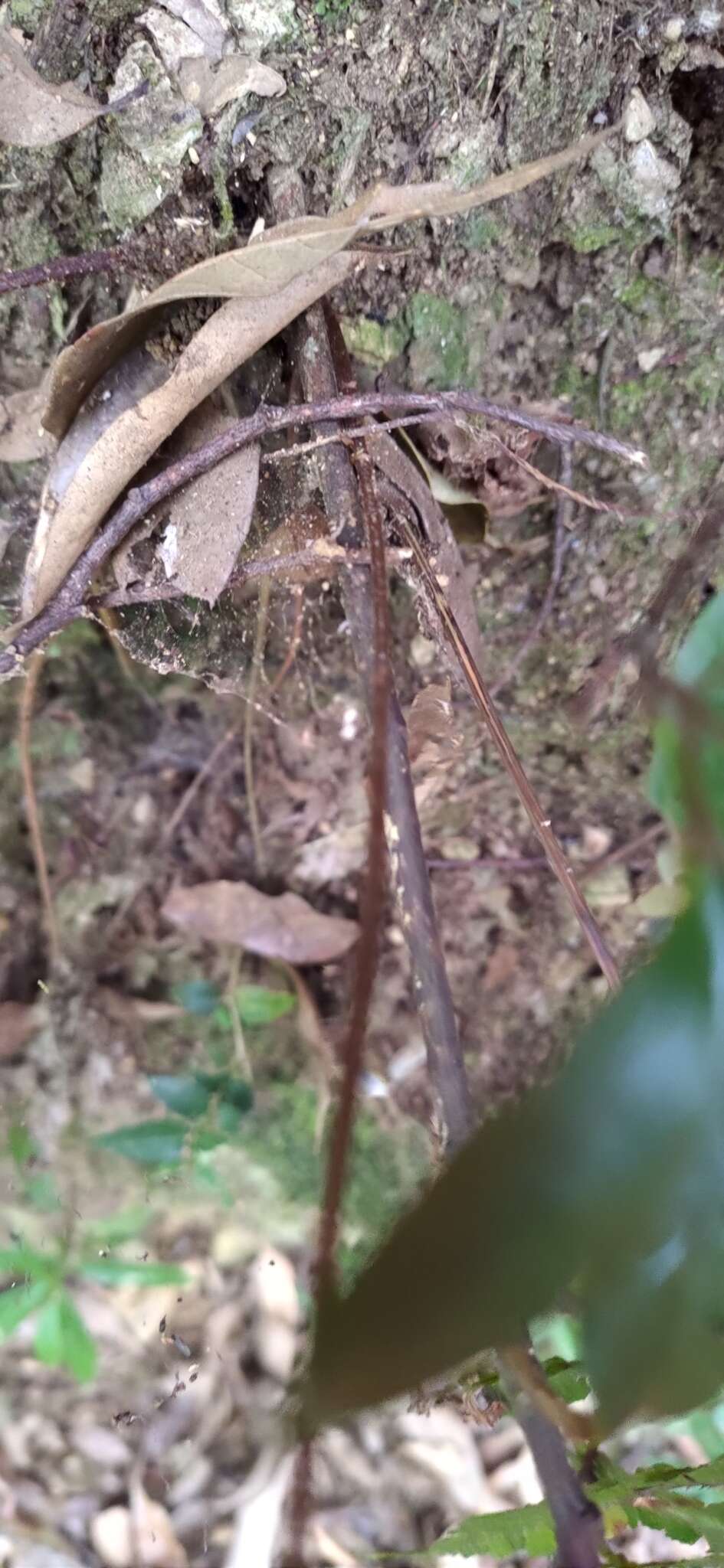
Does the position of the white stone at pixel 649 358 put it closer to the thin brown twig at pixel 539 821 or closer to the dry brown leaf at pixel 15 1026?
the thin brown twig at pixel 539 821

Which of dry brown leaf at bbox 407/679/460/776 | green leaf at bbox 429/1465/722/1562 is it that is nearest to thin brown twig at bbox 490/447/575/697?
dry brown leaf at bbox 407/679/460/776

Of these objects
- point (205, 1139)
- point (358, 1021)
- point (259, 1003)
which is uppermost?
point (259, 1003)

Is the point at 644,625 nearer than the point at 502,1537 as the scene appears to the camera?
No

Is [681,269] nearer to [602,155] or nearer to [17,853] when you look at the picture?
[602,155]

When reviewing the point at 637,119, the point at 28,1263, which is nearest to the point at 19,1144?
the point at 28,1263

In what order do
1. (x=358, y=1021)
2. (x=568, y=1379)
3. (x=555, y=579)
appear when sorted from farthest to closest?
(x=555, y=579), (x=568, y=1379), (x=358, y=1021)

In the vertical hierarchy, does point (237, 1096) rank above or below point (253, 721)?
below

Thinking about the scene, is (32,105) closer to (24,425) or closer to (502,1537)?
(24,425)

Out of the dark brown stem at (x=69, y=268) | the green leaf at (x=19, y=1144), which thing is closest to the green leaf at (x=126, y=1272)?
the green leaf at (x=19, y=1144)

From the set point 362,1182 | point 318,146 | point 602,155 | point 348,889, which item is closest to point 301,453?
point 318,146
